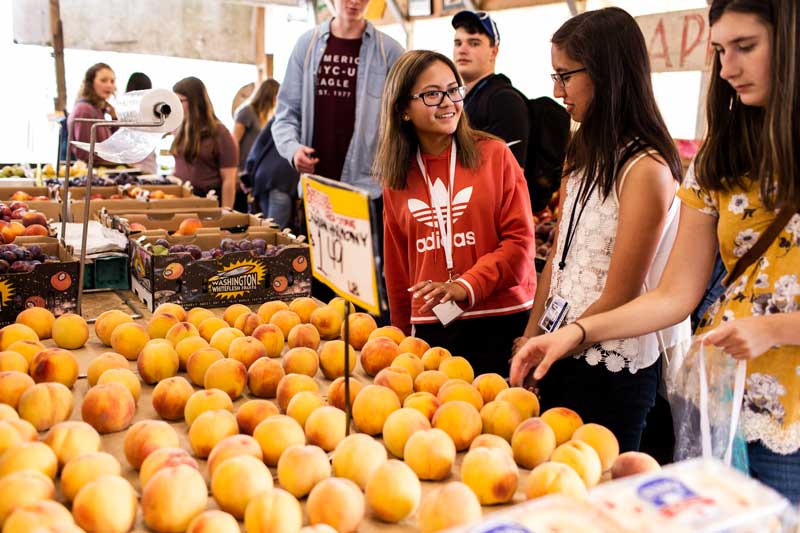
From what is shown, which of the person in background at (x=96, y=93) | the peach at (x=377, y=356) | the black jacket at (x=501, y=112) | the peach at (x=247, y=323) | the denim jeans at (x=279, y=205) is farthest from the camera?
the person in background at (x=96, y=93)

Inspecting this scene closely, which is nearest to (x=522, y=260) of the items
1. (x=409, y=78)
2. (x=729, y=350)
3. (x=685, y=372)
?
(x=409, y=78)

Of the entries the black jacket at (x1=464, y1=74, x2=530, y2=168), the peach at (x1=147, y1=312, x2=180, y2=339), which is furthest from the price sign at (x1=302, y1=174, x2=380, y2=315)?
the black jacket at (x1=464, y1=74, x2=530, y2=168)

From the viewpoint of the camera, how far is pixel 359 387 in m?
1.55

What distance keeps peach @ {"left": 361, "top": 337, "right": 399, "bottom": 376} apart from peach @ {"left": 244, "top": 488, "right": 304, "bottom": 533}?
72 centimetres

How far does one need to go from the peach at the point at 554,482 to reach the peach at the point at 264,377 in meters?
0.66

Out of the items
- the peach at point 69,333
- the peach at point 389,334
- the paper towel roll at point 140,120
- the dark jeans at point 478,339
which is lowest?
the dark jeans at point 478,339

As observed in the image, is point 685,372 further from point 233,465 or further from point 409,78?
point 409,78

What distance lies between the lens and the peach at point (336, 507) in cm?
105

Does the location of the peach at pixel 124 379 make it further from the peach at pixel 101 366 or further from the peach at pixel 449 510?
the peach at pixel 449 510

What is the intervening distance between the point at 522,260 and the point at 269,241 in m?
1.01

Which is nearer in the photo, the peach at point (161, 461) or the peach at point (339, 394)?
the peach at point (161, 461)

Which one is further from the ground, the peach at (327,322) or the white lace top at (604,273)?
the white lace top at (604,273)

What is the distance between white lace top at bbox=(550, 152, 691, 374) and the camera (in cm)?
186

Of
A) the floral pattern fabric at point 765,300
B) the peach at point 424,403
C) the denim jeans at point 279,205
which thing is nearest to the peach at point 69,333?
the peach at point 424,403
